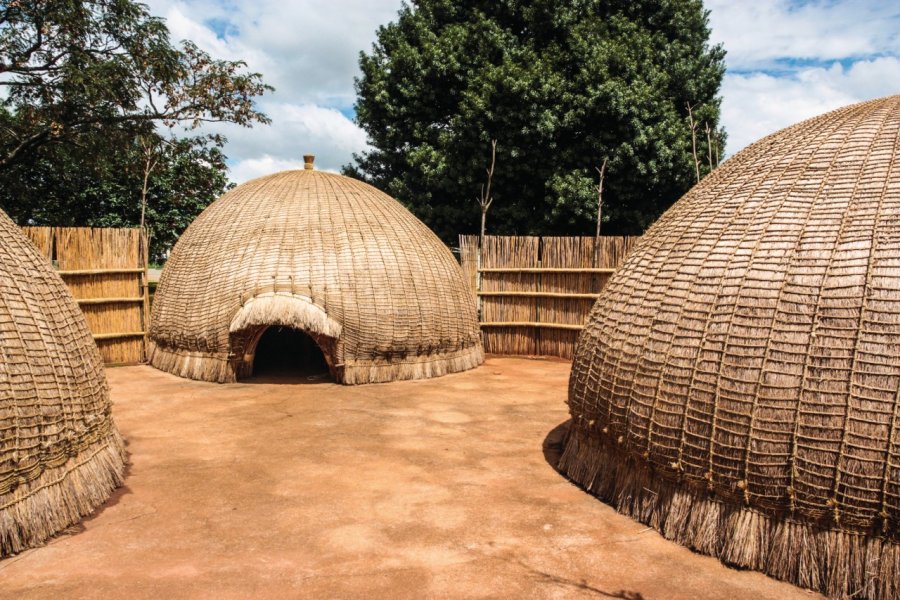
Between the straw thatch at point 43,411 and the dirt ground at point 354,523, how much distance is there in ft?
0.65

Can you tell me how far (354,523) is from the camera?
474 centimetres

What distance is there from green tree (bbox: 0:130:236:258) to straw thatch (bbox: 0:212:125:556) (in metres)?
8.86

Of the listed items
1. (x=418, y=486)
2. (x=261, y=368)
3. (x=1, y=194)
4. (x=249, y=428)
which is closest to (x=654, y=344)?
(x=418, y=486)

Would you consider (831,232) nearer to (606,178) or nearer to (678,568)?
(678,568)

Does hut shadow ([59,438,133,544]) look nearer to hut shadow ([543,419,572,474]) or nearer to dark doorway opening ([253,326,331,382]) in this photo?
hut shadow ([543,419,572,474])

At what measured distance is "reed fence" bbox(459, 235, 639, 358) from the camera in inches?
482

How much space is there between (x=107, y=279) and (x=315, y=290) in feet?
14.2

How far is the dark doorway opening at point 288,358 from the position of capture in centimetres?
1036

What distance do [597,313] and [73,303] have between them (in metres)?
4.73

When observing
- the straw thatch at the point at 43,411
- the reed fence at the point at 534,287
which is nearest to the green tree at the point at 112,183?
the reed fence at the point at 534,287

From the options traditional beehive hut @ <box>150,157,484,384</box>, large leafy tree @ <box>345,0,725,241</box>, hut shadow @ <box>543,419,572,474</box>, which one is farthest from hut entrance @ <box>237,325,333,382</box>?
large leafy tree @ <box>345,0,725,241</box>

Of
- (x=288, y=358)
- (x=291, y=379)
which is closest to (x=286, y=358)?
(x=288, y=358)

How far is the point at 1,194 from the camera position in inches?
563

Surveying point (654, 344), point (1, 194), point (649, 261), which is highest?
point (1, 194)
